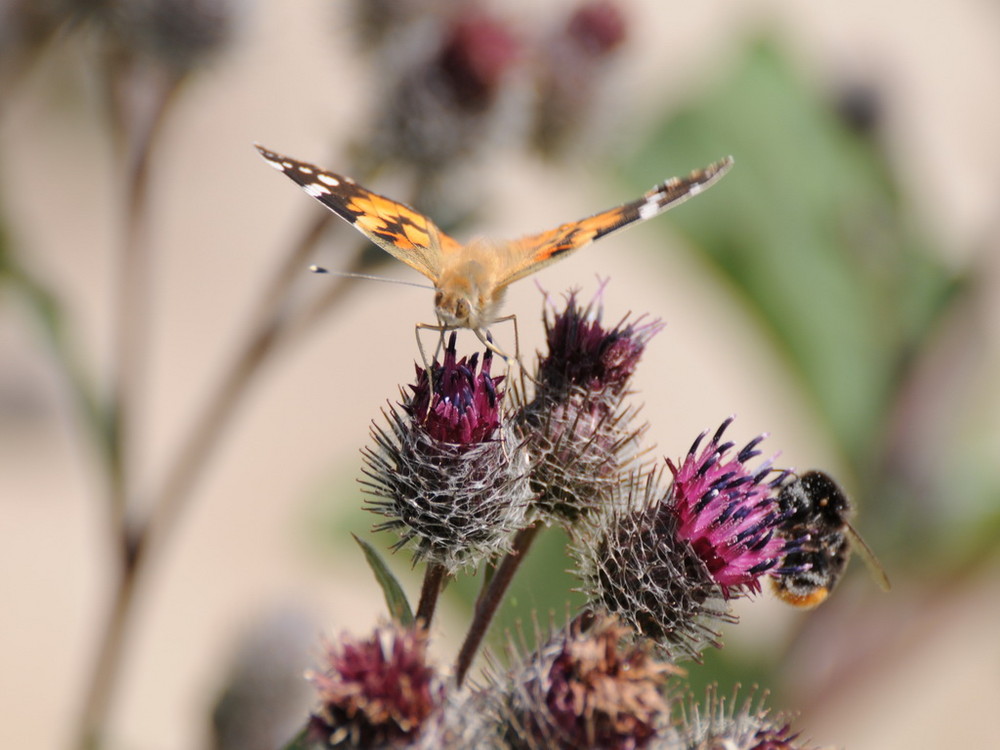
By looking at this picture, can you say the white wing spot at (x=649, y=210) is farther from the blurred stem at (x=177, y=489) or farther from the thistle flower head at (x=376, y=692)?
the blurred stem at (x=177, y=489)

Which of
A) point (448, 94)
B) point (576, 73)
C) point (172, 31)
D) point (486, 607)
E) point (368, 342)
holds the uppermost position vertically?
point (368, 342)

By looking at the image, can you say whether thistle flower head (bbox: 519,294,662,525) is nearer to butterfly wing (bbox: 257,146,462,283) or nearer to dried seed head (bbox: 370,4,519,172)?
butterfly wing (bbox: 257,146,462,283)

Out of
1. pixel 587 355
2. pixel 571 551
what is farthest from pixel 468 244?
pixel 571 551

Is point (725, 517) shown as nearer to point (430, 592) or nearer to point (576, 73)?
point (430, 592)

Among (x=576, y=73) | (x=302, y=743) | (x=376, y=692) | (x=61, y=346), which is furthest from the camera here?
(x=576, y=73)

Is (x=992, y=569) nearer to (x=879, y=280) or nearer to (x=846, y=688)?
(x=846, y=688)

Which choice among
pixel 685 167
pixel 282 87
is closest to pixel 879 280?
pixel 685 167
